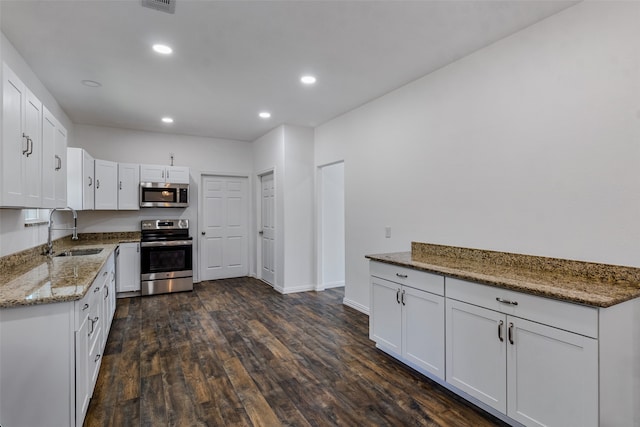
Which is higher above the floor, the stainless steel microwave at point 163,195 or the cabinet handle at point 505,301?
the stainless steel microwave at point 163,195

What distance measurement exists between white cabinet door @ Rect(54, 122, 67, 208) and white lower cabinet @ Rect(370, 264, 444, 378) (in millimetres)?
2939

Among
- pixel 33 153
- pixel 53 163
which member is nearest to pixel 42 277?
pixel 33 153

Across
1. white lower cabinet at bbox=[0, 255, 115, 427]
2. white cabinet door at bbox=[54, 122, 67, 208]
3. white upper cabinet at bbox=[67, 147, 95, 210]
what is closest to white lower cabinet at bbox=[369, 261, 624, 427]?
white lower cabinet at bbox=[0, 255, 115, 427]

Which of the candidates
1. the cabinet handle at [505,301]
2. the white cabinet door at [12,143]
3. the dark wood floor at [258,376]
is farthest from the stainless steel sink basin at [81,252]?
the cabinet handle at [505,301]

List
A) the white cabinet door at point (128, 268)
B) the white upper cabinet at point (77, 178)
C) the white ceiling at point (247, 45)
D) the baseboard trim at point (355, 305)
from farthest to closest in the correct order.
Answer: the white cabinet door at point (128, 268), the baseboard trim at point (355, 305), the white upper cabinet at point (77, 178), the white ceiling at point (247, 45)

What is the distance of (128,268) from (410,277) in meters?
4.42

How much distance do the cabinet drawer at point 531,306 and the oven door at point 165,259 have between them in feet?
14.4

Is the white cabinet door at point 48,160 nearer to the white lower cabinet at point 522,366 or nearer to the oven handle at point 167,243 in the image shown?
the oven handle at point 167,243

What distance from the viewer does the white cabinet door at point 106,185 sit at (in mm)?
4812

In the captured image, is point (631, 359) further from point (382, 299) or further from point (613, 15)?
point (613, 15)

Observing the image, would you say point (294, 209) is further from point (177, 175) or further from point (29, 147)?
point (29, 147)

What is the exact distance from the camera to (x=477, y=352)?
86.1 inches

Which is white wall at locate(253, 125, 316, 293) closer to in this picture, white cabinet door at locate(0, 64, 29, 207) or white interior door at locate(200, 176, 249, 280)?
white interior door at locate(200, 176, 249, 280)

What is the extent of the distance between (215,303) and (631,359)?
14.5 feet
